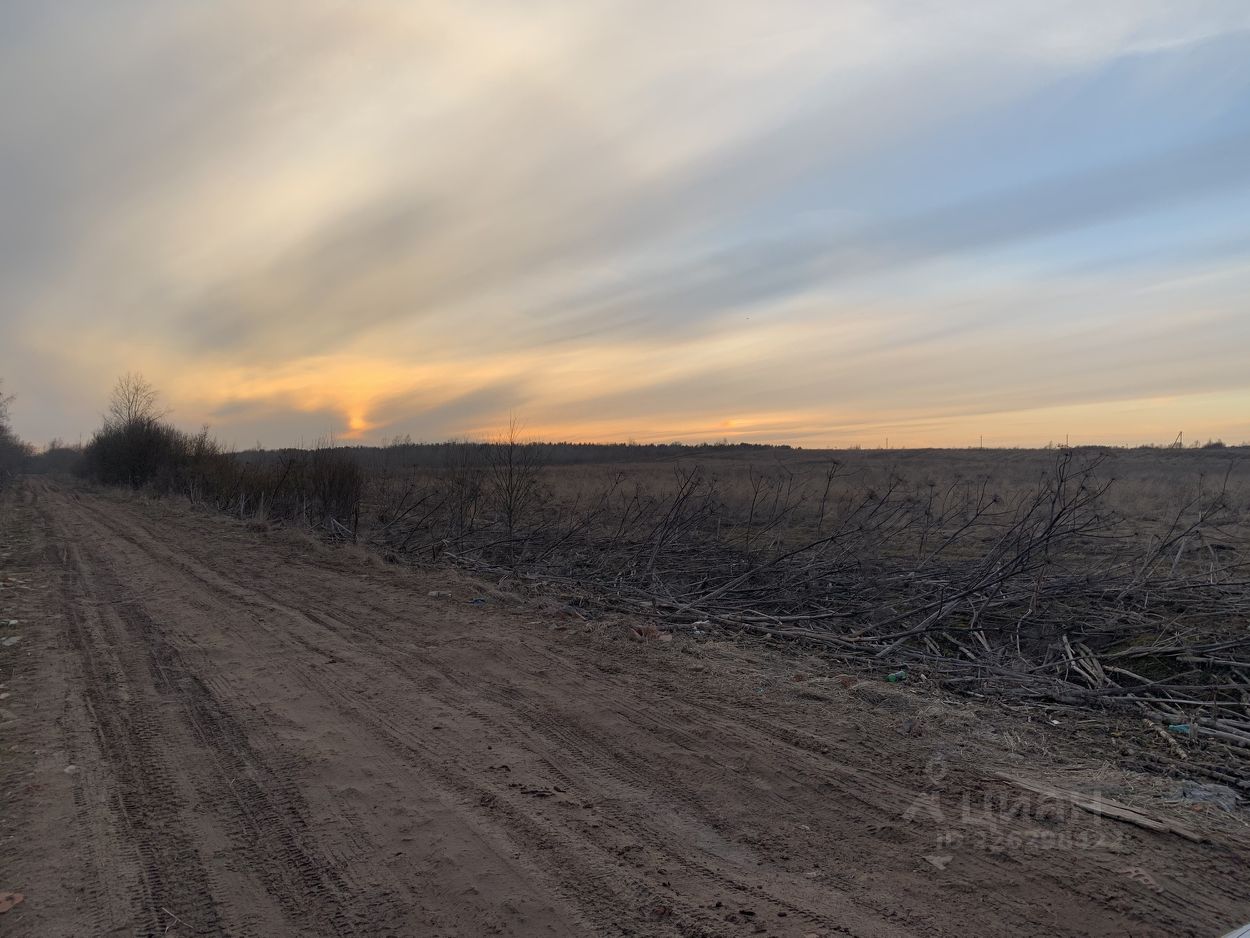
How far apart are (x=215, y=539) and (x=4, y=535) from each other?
23.1 ft

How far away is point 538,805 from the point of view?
11.8 feet

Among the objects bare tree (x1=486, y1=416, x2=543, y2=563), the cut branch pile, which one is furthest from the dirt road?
bare tree (x1=486, y1=416, x2=543, y2=563)

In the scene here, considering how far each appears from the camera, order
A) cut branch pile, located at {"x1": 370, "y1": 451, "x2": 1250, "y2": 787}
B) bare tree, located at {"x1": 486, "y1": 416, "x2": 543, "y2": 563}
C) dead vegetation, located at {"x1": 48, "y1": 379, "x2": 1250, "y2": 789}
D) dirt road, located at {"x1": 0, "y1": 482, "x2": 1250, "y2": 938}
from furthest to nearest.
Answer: bare tree, located at {"x1": 486, "y1": 416, "x2": 543, "y2": 563} → dead vegetation, located at {"x1": 48, "y1": 379, "x2": 1250, "y2": 789} → cut branch pile, located at {"x1": 370, "y1": 451, "x2": 1250, "y2": 787} → dirt road, located at {"x1": 0, "y1": 482, "x2": 1250, "y2": 938}

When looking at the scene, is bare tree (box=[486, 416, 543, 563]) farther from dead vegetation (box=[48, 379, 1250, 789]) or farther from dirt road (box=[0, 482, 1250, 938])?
dirt road (box=[0, 482, 1250, 938])

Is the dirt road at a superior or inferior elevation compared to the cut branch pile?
inferior

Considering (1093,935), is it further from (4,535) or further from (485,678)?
(4,535)

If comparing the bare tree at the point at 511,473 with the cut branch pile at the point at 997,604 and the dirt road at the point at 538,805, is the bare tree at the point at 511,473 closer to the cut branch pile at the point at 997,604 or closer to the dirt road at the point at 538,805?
the cut branch pile at the point at 997,604

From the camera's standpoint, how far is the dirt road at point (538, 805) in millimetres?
2777

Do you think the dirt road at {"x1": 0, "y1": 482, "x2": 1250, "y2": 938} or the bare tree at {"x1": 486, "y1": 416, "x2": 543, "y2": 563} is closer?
the dirt road at {"x1": 0, "y1": 482, "x2": 1250, "y2": 938}

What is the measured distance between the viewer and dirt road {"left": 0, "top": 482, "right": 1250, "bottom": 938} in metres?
2.78

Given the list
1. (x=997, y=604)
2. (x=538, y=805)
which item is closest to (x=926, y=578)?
(x=997, y=604)

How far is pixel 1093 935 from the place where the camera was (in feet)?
8.61

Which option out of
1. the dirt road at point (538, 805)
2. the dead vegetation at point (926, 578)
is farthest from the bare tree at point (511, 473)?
the dirt road at point (538, 805)

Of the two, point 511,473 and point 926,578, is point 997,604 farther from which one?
point 511,473
